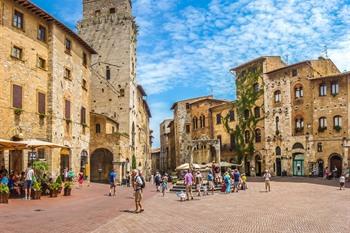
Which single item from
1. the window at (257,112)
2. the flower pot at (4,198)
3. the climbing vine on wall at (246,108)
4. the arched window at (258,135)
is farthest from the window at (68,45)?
the arched window at (258,135)

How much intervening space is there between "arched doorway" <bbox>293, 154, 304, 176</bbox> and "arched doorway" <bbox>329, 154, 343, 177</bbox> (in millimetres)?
3633

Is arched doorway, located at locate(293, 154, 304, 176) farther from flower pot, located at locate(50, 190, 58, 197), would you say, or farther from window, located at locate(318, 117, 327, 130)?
flower pot, located at locate(50, 190, 58, 197)

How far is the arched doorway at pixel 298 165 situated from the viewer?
47344 mm

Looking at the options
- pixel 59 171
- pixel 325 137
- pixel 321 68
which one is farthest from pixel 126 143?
pixel 321 68

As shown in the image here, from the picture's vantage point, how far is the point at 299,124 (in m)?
47.8

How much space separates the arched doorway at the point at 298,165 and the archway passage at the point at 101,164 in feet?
70.4

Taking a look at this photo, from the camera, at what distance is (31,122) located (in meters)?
28.0

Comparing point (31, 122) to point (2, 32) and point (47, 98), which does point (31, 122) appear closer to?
point (47, 98)

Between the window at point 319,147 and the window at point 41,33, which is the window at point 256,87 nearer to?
the window at point 319,147

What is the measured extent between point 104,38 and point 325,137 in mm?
27489

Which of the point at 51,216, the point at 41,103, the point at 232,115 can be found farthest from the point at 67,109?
the point at 232,115

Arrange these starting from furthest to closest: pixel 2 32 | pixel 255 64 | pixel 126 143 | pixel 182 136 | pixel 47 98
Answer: pixel 182 136, pixel 255 64, pixel 126 143, pixel 47 98, pixel 2 32

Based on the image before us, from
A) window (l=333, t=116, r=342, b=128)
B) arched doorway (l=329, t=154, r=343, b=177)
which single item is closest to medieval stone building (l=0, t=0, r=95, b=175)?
arched doorway (l=329, t=154, r=343, b=177)

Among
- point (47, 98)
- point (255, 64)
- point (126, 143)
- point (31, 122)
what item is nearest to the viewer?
point (31, 122)
